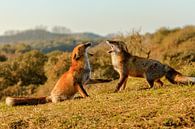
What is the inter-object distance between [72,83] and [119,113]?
3474 mm

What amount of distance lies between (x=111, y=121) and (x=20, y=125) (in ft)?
6.65

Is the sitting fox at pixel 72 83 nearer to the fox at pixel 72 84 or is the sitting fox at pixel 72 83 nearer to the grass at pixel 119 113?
the fox at pixel 72 84

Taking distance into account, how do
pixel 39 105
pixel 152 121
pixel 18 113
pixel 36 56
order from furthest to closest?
pixel 36 56
pixel 39 105
pixel 18 113
pixel 152 121

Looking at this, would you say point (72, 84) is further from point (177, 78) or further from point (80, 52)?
point (177, 78)

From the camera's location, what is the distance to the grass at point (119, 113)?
999 cm

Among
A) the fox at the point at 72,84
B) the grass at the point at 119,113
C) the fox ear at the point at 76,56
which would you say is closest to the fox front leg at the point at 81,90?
the fox at the point at 72,84

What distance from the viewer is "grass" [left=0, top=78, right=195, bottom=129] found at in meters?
9.99

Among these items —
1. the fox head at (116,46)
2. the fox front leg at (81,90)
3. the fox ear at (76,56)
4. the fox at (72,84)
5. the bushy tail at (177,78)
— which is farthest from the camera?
the fox head at (116,46)

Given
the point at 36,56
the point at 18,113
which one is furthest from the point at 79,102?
the point at 36,56

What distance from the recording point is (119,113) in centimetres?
1081

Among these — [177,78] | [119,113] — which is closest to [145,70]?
[177,78]

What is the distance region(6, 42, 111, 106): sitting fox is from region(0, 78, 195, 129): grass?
121 cm

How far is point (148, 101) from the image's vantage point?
11.5m

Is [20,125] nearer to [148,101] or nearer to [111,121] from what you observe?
[111,121]
